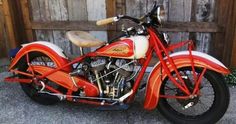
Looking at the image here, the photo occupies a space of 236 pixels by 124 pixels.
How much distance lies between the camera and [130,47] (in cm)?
293

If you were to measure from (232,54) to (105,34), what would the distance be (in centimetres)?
167

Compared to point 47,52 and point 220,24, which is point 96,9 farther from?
point 220,24

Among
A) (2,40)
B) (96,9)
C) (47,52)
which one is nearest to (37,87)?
(47,52)

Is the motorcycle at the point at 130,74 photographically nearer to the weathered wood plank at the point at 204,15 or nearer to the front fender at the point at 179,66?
the front fender at the point at 179,66

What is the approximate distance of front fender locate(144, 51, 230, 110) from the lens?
282cm

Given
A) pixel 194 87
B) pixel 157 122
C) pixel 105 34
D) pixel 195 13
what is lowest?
pixel 157 122

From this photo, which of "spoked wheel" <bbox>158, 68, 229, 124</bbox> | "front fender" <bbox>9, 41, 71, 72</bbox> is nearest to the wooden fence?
"front fender" <bbox>9, 41, 71, 72</bbox>

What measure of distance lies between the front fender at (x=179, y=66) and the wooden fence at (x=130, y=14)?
3.97 ft

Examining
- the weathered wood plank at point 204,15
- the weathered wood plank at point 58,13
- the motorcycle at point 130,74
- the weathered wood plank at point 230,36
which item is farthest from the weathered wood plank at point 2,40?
the weathered wood plank at point 230,36

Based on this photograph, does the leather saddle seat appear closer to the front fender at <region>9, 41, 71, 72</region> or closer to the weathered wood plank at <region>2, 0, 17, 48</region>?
the front fender at <region>9, 41, 71, 72</region>

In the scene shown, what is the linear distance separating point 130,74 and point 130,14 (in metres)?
1.25

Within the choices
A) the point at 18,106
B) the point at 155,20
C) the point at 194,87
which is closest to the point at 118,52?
the point at 155,20

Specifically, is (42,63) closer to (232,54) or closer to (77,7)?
(77,7)

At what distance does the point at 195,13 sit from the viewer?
401cm
